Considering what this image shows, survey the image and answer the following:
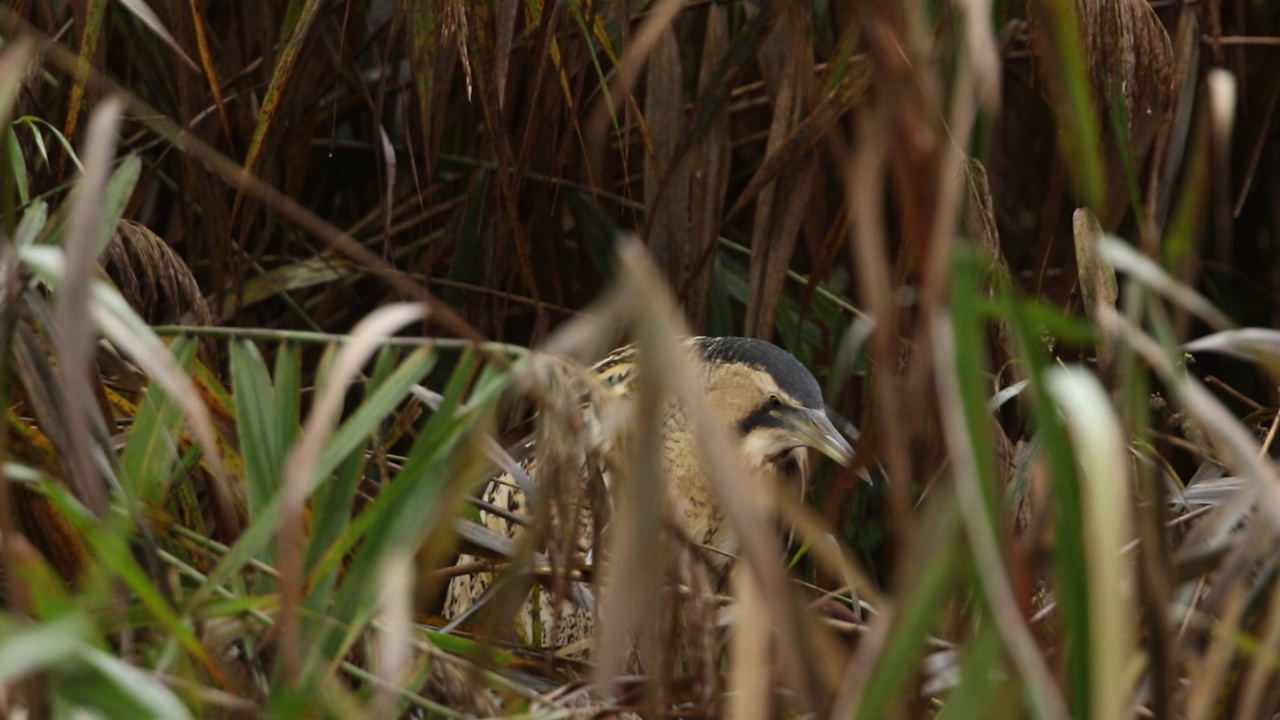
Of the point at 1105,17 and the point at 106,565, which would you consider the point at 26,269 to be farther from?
the point at 1105,17

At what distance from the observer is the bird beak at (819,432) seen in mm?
2189

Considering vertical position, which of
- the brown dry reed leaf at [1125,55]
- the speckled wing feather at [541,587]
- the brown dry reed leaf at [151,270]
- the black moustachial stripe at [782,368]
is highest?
the brown dry reed leaf at [1125,55]

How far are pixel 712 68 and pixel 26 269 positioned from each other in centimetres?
148

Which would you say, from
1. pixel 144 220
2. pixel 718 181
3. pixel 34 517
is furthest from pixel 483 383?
pixel 144 220

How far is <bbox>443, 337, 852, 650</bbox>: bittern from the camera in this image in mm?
2188

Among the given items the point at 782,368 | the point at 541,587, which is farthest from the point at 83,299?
the point at 782,368

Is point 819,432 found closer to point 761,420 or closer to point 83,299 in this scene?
point 761,420

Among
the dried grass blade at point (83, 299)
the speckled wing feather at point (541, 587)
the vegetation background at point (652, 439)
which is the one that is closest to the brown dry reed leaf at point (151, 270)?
the vegetation background at point (652, 439)

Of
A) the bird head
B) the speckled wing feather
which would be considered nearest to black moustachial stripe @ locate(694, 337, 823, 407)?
the bird head

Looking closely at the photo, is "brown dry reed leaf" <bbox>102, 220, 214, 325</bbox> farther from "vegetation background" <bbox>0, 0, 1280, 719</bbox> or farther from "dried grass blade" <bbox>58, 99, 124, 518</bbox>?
"dried grass blade" <bbox>58, 99, 124, 518</bbox>

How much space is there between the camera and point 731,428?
92.2 inches

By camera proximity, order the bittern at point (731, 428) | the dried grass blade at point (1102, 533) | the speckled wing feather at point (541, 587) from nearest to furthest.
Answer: the dried grass blade at point (1102, 533) → the speckled wing feather at point (541, 587) → the bittern at point (731, 428)

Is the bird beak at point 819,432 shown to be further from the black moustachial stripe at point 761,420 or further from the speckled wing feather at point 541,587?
the speckled wing feather at point 541,587

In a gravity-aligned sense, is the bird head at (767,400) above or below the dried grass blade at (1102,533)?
below
